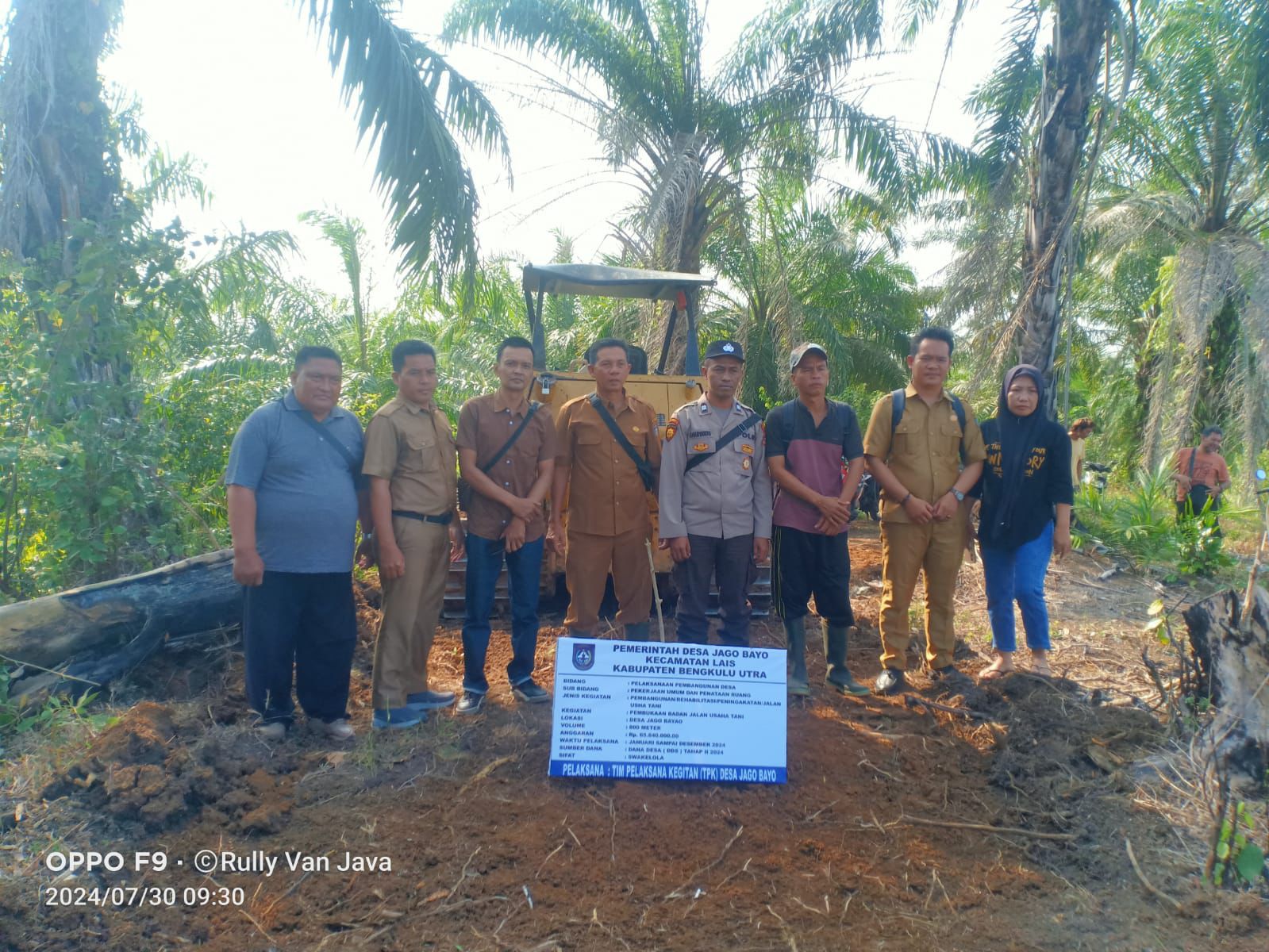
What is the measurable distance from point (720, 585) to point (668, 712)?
3.23 feet

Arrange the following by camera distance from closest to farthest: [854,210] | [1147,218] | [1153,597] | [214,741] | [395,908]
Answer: [395,908] → [214,741] → [1153,597] → [854,210] → [1147,218]

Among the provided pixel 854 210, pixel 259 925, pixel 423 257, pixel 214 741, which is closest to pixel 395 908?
pixel 259 925

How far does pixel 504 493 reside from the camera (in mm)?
4066

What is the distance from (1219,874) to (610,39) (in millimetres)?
10049

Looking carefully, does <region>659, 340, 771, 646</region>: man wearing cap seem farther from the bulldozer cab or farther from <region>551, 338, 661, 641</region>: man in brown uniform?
the bulldozer cab

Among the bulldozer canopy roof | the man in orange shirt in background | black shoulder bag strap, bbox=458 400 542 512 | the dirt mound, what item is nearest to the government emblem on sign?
black shoulder bag strap, bbox=458 400 542 512

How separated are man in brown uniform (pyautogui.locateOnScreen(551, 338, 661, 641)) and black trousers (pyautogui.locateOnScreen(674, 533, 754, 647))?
0.23 m

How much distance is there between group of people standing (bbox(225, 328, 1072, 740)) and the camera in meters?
3.81

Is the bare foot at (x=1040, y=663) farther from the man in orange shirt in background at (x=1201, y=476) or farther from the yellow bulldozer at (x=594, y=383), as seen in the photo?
the man in orange shirt in background at (x=1201, y=476)

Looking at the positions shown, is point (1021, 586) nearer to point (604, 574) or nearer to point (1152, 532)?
point (604, 574)

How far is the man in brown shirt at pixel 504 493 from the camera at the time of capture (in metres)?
4.12

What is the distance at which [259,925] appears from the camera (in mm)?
2551

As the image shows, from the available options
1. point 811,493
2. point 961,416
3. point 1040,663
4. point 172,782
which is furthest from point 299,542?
point 1040,663

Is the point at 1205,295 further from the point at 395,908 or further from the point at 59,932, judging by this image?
the point at 59,932
